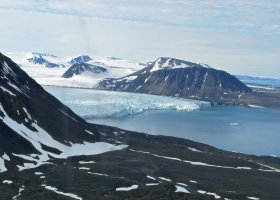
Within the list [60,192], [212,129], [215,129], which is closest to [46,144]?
[60,192]

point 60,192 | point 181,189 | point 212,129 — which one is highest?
point 60,192

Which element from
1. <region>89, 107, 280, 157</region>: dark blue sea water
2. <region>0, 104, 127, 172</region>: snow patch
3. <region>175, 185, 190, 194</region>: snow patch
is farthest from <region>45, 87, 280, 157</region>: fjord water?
<region>175, 185, 190, 194</region>: snow patch

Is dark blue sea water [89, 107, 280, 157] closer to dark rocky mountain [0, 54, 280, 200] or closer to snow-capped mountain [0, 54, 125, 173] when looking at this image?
dark rocky mountain [0, 54, 280, 200]

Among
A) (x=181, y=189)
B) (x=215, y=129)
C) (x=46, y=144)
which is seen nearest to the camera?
(x=181, y=189)

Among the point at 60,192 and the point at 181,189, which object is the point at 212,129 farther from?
the point at 60,192

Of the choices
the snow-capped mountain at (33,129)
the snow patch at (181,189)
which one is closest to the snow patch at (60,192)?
the snow-capped mountain at (33,129)

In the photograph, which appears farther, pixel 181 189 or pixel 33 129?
pixel 33 129
